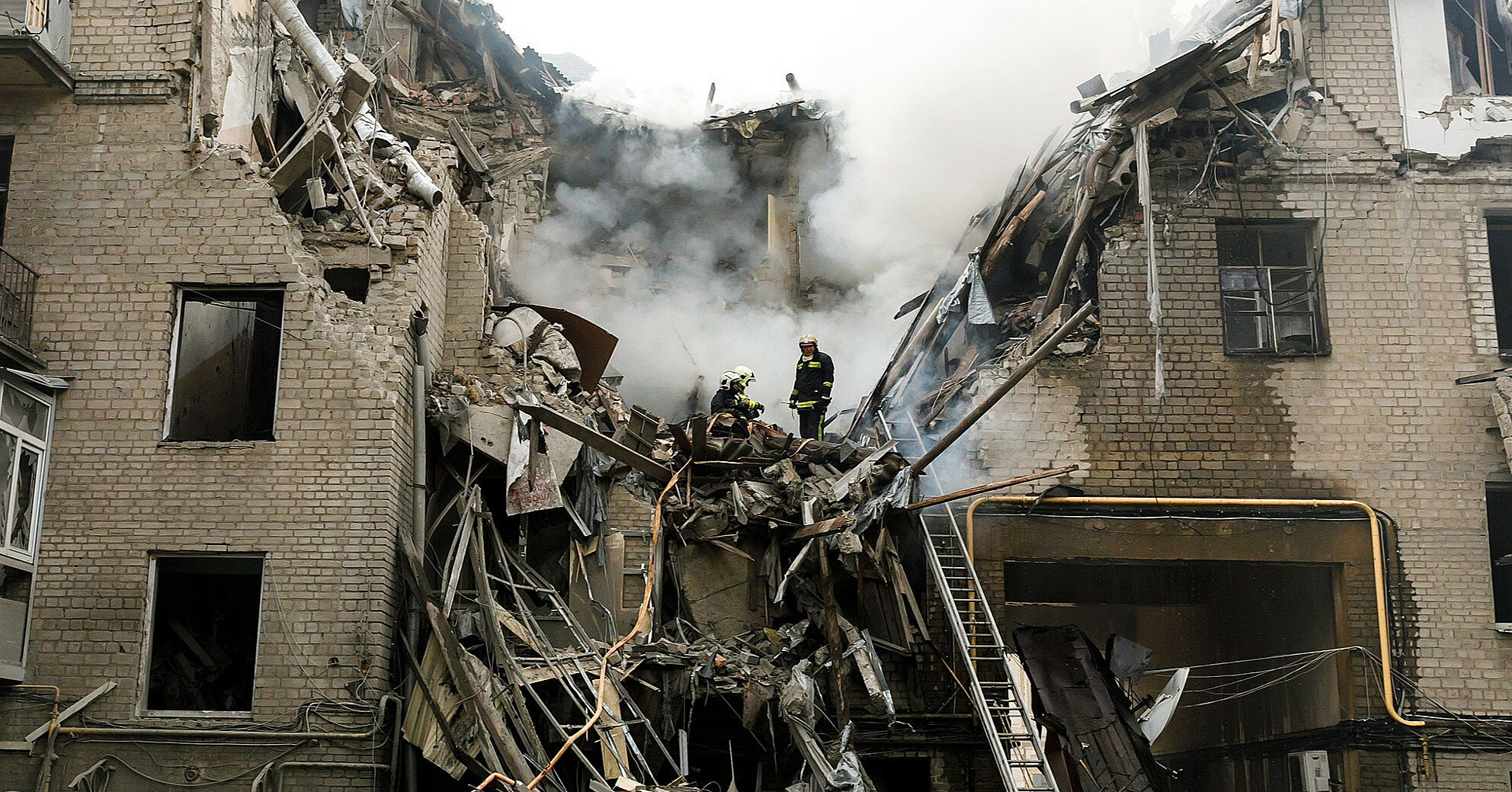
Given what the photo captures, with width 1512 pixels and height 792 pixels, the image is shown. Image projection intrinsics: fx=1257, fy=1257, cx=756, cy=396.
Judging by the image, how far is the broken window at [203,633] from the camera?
1062 centimetres

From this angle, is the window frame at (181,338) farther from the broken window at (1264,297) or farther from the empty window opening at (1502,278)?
the empty window opening at (1502,278)

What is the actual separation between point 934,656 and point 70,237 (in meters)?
8.70

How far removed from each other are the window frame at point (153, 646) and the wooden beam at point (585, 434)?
2.55 metres

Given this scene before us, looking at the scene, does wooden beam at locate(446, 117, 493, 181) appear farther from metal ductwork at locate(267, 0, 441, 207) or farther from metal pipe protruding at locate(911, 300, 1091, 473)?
metal pipe protruding at locate(911, 300, 1091, 473)

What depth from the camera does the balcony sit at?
34.8 feet

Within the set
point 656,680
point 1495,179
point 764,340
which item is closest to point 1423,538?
point 1495,179

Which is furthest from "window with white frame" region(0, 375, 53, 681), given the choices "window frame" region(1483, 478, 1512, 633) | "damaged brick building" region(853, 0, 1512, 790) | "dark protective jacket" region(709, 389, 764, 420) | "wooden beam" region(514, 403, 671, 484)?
"window frame" region(1483, 478, 1512, 633)

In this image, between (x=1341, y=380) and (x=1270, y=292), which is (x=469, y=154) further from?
(x=1341, y=380)

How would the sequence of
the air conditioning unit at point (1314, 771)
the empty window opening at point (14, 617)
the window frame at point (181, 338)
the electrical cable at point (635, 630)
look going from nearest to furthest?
1. the electrical cable at point (635, 630)
2. the empty window opening at point (14, 617)
3. the window frame at point (181, 338)
4. the air conditioning unit at point (1314, 771)

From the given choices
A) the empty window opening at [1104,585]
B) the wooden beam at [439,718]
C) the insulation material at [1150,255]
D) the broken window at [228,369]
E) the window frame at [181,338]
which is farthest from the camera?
the empty window opening at [1104,585]

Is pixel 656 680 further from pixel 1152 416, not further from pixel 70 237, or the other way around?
pixel 70 237

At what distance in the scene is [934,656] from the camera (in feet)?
39.1

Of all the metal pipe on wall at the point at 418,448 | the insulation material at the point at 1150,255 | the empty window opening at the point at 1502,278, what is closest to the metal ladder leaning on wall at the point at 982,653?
the insulation material at the point at 1150,255

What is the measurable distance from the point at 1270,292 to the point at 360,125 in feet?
30.7
